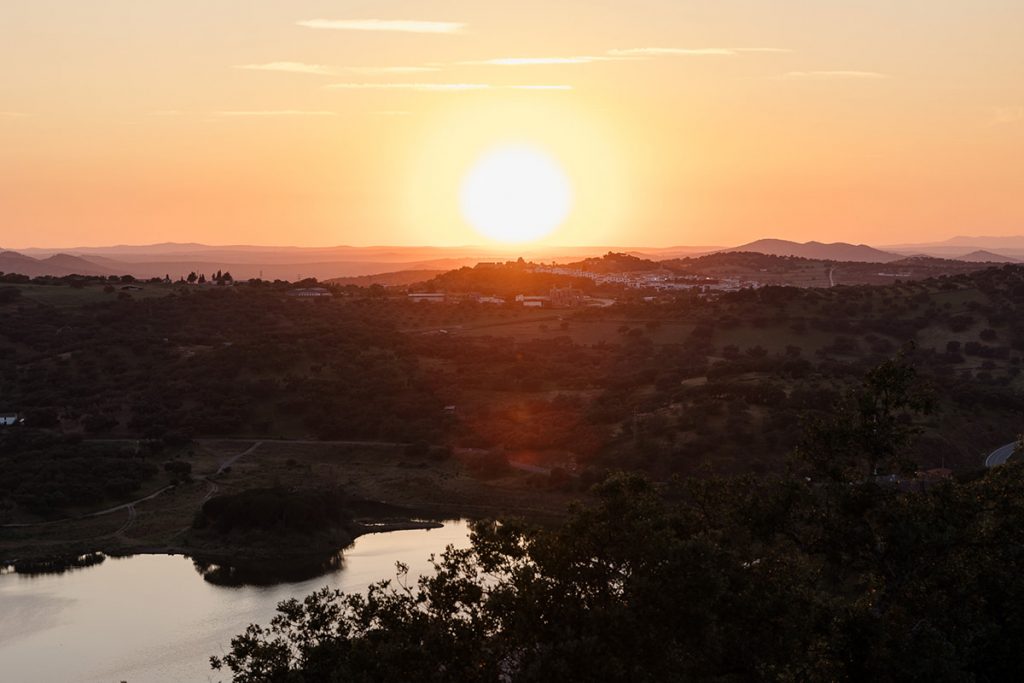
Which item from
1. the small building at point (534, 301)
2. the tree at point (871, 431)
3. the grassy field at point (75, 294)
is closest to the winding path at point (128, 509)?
the grassy field at point (75, 294)

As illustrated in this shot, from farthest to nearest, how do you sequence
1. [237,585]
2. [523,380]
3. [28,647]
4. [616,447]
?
[523,380] < [616,447] < [237,585] < [28,647]

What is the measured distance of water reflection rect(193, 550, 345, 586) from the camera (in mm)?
43188

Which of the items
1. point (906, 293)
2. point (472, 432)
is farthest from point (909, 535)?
point (906, 293)

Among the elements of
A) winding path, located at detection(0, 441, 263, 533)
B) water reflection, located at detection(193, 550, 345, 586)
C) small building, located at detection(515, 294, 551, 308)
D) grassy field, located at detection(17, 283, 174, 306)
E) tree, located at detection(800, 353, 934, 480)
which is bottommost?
water reflection, located at detection(193, 550, 345, 586)

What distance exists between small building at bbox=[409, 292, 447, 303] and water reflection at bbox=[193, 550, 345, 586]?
58.6 meters

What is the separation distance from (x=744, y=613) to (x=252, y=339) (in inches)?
2597

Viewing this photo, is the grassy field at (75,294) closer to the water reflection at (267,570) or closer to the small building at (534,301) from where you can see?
the small building at (534,301)

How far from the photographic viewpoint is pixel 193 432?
208ft

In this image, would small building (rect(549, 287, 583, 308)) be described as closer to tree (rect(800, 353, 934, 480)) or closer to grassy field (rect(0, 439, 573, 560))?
grassy field (rect(0, 439, 573, 560))

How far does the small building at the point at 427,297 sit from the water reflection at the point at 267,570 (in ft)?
192

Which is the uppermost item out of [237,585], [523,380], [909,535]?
[909,535]

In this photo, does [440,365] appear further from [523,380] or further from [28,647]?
[28,647]

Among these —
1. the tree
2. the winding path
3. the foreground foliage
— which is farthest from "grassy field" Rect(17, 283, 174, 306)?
the tree

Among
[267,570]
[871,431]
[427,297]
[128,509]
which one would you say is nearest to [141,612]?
[267,570]
